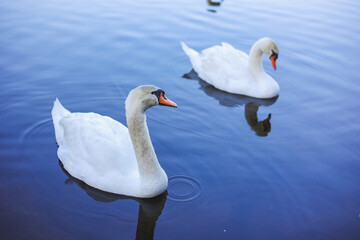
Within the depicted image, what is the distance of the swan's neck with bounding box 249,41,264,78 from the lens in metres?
9.18

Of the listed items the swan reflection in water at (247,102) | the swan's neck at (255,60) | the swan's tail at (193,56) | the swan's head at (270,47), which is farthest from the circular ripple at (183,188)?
the swan's tail at (193,56)

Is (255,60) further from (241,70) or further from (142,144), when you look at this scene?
(142,144)

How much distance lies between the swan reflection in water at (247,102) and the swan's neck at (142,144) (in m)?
2.88

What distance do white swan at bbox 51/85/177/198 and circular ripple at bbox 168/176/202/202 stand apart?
20 cm

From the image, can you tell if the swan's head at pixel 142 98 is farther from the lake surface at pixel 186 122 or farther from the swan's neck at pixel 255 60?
the swan's neck at pixel 255 60

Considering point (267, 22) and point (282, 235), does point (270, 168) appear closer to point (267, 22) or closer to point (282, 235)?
point (282, 235)

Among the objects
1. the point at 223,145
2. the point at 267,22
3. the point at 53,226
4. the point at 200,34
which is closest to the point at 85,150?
the point at 53,226

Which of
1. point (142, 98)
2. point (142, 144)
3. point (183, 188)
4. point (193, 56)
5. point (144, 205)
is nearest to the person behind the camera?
point (142, 98)

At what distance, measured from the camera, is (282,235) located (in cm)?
532

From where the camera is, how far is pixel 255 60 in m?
9.24

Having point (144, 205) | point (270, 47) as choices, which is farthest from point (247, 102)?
point (144, 205)

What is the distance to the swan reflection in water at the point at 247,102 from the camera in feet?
26.2

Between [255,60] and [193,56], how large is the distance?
159 centimetres

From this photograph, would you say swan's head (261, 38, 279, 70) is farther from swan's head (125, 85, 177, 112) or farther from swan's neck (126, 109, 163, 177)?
swan's neck (126, 109, 163, 177)
